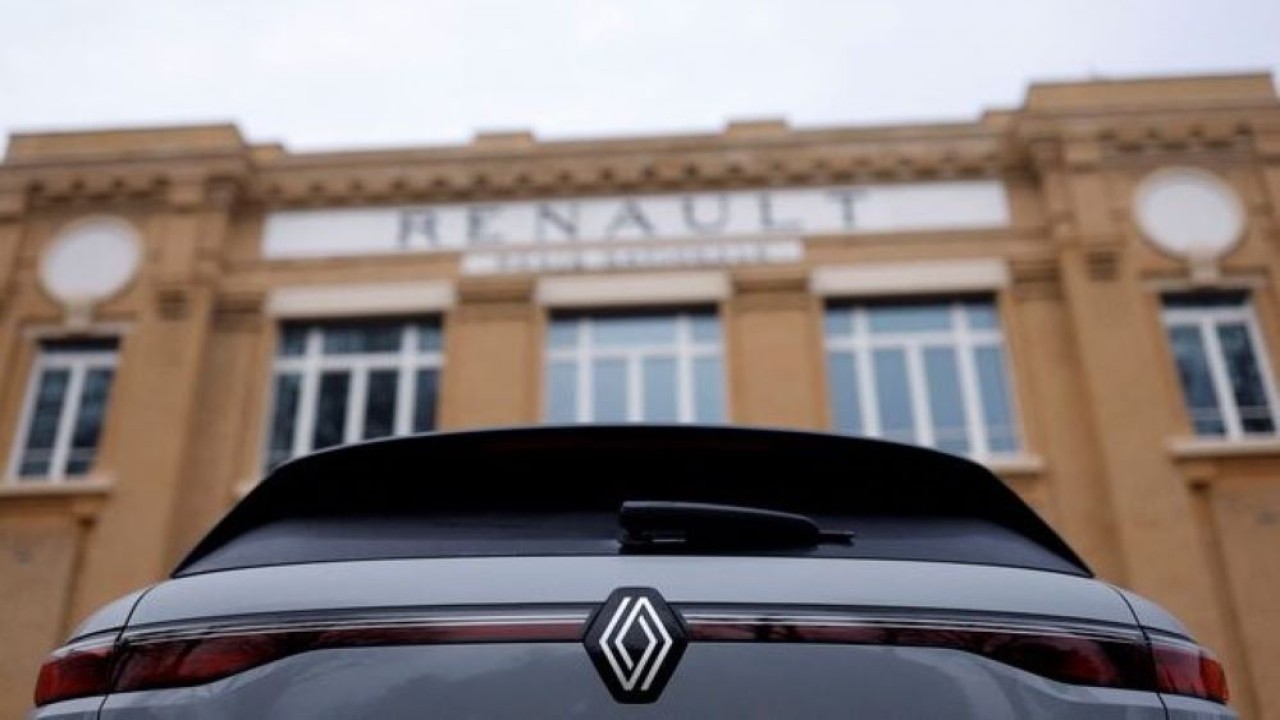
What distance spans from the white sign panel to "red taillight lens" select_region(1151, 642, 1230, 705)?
36.9 feet

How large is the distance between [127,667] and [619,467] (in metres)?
0.91

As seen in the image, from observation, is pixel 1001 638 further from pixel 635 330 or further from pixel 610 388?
pixel 635 330

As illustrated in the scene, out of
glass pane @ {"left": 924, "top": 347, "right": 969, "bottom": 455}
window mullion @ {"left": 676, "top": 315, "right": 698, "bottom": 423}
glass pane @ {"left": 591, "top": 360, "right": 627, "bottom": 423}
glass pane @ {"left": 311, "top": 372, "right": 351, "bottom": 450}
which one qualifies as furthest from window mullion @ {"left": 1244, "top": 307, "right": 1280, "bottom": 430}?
glass pane @ {"left": 311, "top": 372, "right": 351, "bottom": 450}

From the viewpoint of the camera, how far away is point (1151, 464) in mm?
11234

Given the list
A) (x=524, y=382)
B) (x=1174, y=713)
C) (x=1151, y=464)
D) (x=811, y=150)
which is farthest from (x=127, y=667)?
(x=811, y=150)

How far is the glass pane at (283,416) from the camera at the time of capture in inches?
494

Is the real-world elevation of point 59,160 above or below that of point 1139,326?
above

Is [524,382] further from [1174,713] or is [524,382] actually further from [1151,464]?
[1174,713]

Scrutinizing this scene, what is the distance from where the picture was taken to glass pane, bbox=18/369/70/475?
1238 centimetres

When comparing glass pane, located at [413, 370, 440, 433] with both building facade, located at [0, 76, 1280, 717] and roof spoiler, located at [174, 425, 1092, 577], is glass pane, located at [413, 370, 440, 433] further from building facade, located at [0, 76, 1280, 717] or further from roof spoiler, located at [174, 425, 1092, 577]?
roof spoiler, located at [174, 425, 1092, 577]

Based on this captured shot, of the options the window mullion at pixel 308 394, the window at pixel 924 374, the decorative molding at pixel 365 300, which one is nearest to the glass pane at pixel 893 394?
the window at pixel 924 374

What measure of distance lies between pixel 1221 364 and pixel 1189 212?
6.18 feet

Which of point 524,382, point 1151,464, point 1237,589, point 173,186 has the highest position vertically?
point 173,186

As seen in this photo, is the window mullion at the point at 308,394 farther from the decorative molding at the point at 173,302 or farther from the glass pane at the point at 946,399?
the glass pane at the point at 946,399
